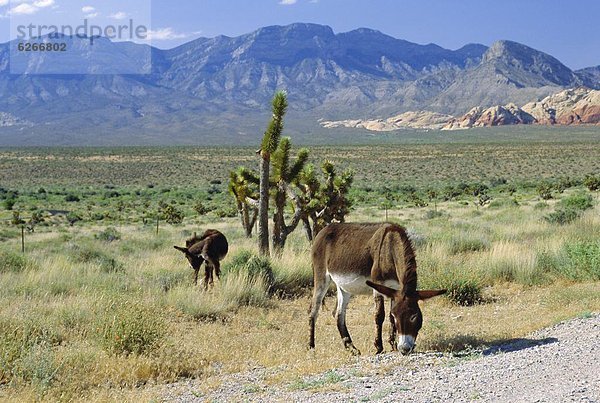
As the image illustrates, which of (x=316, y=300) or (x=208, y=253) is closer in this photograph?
(x=316, y=300)

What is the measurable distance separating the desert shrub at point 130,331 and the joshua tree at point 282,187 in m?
8.58

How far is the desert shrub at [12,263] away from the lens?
48.7 ft

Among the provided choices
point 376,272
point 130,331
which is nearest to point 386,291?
point 376,272

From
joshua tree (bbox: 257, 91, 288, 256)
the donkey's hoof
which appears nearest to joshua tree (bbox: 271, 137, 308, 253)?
joshua tree (bbox: 257, 91, 288, 256)

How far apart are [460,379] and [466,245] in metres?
11.0

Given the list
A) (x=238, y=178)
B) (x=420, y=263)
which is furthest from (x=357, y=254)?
(x=238, y=178)

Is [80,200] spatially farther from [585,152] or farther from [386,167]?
[585,152]

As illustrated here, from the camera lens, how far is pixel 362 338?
32.1ft

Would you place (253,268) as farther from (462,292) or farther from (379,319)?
(379,319)

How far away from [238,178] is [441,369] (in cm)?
1489

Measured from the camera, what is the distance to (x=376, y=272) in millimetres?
8195

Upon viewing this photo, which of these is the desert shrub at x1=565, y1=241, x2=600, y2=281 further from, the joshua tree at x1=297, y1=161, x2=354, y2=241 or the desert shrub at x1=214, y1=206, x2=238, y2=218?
the desert shrub at x1=214, y1=206, x2=238, y2=218

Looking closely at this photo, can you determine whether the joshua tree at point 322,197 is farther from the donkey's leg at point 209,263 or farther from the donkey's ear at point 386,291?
the donkey's ear at point 386,291

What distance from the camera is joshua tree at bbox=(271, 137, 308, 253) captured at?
17.8m
